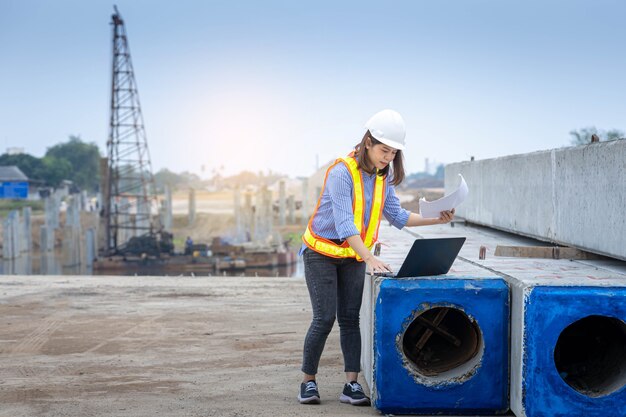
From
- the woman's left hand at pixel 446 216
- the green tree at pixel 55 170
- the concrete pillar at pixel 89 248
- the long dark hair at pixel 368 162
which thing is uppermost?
the green tree at pixel 55 170

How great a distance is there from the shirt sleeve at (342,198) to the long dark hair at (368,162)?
11cm

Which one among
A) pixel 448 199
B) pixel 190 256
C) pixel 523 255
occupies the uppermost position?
pixel 448 199

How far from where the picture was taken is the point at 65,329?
867 cm

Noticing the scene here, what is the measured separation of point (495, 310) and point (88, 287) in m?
7.54

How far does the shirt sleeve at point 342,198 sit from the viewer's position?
202 inches

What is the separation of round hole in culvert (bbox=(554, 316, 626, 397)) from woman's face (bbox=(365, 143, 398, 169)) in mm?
1500

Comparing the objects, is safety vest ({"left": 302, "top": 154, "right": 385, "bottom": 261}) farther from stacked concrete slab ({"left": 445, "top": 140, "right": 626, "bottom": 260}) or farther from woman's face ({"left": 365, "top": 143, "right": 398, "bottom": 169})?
stacked concrete slab ({"left": 445, "top": 140, "right": 626, "bottom": 260})

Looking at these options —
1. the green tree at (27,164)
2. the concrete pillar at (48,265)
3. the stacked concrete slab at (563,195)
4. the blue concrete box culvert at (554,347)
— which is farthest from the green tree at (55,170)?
the blue concrete box culvert at (554,347)

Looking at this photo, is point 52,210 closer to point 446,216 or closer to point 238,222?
point 238,222

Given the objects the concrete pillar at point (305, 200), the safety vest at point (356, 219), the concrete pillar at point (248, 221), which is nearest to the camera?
the safety vest at point (356, 219)

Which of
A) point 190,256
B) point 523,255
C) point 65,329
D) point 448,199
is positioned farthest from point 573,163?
point 190,256

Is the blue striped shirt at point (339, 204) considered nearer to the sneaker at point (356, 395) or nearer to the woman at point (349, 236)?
the woman at point (349, 236)

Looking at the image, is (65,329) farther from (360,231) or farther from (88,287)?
(360,231)

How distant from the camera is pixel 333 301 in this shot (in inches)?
214
